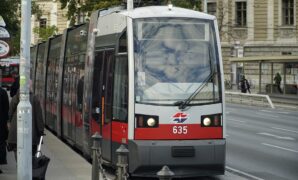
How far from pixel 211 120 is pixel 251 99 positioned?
31721 mm

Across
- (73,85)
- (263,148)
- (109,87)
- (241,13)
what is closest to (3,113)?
(109,87)

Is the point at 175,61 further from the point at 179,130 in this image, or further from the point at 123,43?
the point at 179,130

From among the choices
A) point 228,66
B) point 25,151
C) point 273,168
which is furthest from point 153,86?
point 228,66

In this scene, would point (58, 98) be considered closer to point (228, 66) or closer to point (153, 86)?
point (153, 86)

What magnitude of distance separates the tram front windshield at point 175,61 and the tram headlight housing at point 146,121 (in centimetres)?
28

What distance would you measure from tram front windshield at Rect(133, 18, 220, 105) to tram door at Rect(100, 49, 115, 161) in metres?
0.89

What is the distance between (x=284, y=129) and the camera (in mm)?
24359

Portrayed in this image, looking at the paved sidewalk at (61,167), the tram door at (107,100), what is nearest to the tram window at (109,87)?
the tram door at (107,100)

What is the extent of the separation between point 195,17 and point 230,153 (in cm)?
559

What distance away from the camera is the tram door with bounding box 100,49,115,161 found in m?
12.1

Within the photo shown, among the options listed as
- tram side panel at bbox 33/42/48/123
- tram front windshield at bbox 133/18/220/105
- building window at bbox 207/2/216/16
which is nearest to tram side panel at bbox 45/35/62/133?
tram side panel at bbox 33/42/48/123

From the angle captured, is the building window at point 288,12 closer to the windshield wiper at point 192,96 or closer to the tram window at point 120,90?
the windshield wiper at point 192,96

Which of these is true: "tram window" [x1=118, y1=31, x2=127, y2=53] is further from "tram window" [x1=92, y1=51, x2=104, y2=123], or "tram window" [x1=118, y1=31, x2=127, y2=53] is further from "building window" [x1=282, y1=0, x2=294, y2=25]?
"building window" [x1=282, y1=0, x2=294, y2=25]

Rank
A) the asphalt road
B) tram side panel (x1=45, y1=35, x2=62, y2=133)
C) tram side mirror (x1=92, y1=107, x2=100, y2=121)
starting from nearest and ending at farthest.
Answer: tram side mirror (x1=92, y1=107, x2=100, y2=121)
the asphalt road
tram side panel (x1=45, y1=35, x2=62, y2=133)
